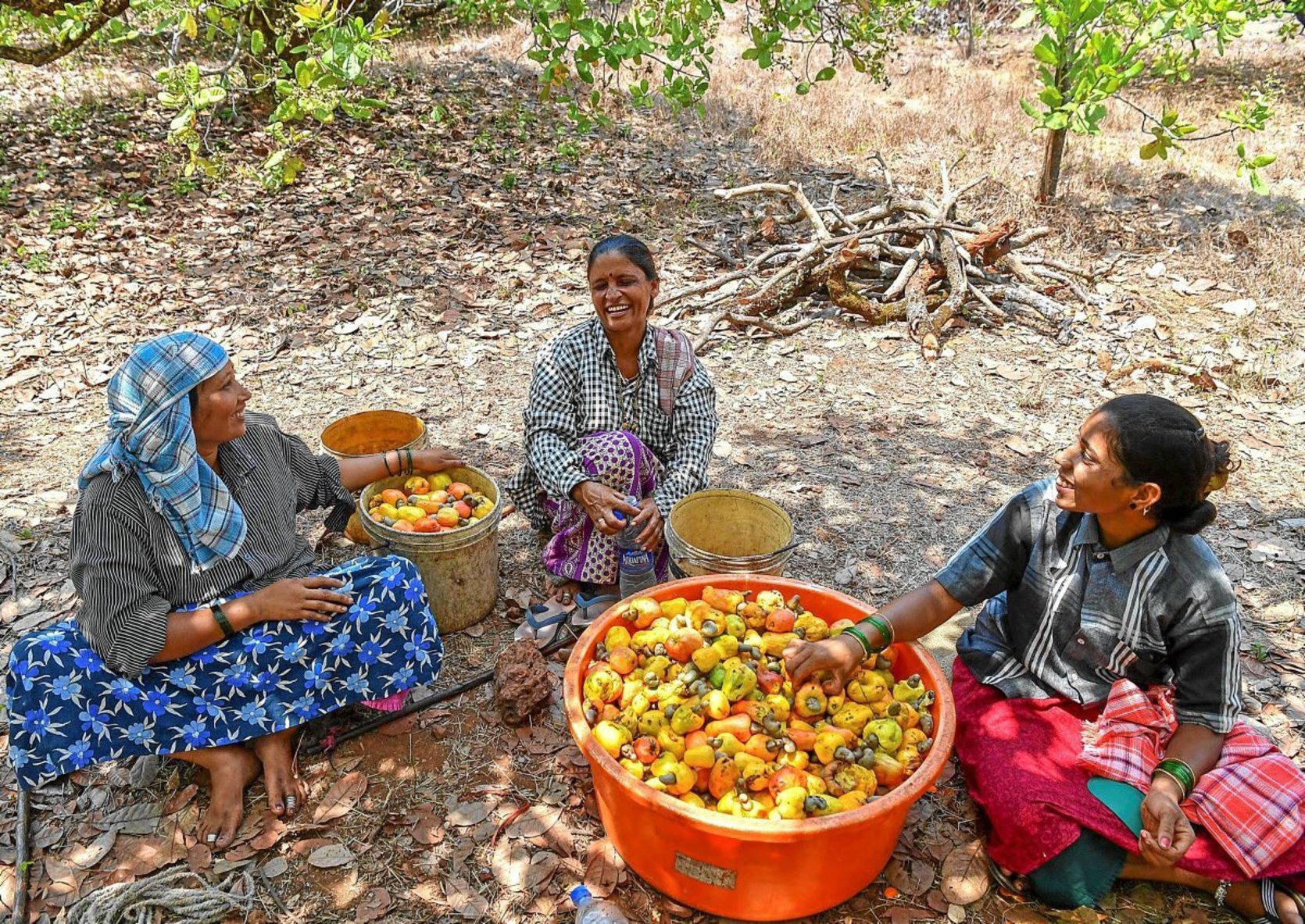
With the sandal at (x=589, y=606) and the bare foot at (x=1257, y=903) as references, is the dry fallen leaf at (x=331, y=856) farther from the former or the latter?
the bare foot at (x=1257, y=903)

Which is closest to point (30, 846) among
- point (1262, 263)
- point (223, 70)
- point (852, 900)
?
point (852, 900)

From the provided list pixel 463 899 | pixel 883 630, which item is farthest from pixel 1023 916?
pixel 463 899

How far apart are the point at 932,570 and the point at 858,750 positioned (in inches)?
67.4

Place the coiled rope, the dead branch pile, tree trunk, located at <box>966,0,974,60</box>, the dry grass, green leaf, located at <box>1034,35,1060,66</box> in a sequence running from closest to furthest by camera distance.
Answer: the coiled rope
green leaf, located at <box>1034,35,1060,66</box>
the dead branch pile
the dry grass
tree trunk, located at <box>966,0,974,60</box>

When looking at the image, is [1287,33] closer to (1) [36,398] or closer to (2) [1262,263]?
(2) [1262,263]

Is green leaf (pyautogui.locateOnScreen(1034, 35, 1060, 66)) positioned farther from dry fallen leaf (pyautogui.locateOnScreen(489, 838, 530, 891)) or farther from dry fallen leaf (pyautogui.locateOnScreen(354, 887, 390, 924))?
dry fallen leaf (pyautogui.locateOnScreen(354, 887, 390, 924))

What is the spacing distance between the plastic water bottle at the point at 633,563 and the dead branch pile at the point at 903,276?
2.92m

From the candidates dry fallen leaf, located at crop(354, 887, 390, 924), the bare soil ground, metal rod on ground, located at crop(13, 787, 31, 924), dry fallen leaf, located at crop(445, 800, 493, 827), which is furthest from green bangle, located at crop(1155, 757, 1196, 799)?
metal rod on ground, located at crop(13, 787, 31, 924)

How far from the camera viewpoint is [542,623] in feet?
11.9

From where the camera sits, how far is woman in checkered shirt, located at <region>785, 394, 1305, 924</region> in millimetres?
2320

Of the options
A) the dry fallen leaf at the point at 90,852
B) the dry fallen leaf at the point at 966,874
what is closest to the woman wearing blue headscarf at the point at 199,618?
the dry fallen leaf at the point at 90,852

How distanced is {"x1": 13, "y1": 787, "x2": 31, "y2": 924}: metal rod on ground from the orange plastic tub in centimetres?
169

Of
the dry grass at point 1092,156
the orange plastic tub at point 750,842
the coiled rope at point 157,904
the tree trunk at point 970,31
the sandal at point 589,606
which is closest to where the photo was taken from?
the orange plastic tub at point 750,842

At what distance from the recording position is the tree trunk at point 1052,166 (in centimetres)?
788
